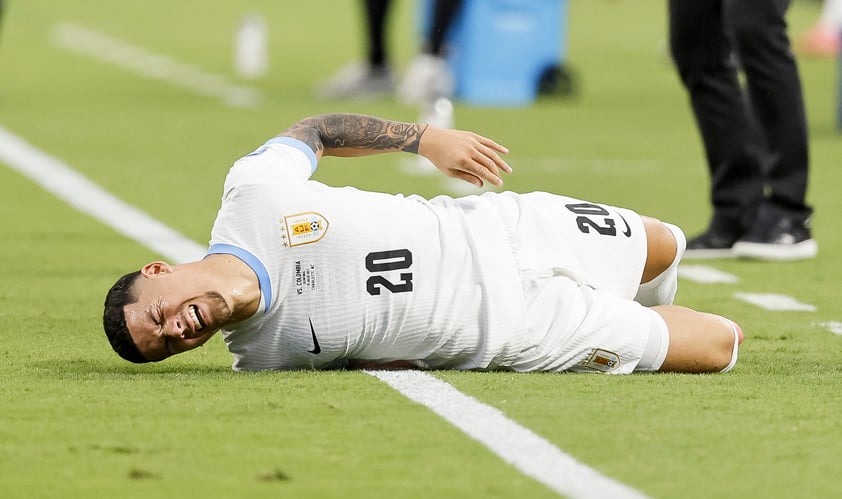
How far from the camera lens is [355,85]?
14484mm

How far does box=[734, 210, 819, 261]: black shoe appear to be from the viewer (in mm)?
7121

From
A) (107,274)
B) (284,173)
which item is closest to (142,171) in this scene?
(107,274)

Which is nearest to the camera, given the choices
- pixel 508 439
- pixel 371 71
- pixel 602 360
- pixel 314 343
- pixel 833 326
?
pixel 508 439

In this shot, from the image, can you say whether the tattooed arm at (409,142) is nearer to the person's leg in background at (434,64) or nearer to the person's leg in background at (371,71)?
the person's leg in background at (434,64)

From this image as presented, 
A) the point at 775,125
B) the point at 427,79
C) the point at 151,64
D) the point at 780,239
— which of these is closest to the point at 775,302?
the point at 780,239

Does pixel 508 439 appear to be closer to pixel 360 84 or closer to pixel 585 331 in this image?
pixel 585 331

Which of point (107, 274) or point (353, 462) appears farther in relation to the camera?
point (107, 274)

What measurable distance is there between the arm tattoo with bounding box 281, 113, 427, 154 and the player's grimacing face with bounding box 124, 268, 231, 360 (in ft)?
2.58

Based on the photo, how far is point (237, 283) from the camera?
438 centimetres

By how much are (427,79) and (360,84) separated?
182cm

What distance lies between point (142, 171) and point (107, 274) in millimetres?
3321

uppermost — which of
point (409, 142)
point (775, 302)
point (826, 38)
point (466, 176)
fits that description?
point (409, 142)

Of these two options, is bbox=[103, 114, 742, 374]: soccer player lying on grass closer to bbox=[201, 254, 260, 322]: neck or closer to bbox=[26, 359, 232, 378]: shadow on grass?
bbox=[201, 254, 260, 322]: neck

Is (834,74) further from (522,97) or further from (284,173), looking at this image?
(284,173)
